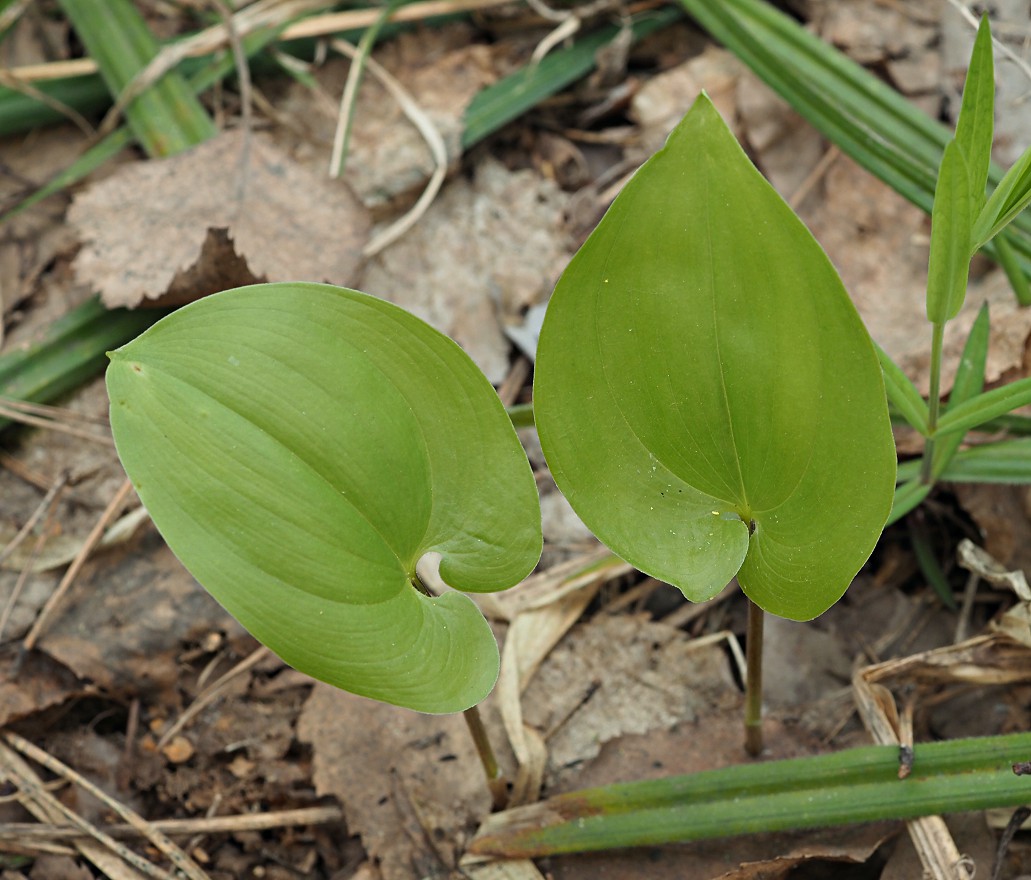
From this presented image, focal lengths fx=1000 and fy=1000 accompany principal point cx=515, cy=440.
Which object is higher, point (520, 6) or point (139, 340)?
point (139, 340)

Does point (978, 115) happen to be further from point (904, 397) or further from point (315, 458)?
point (315, 458)

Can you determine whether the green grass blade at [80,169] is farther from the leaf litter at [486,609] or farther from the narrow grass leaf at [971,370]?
the narrow grass leaf at [971,370]

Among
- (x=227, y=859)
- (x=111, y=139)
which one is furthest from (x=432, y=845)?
(x=111, y=139)

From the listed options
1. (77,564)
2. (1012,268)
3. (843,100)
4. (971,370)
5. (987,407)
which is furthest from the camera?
(843,100)

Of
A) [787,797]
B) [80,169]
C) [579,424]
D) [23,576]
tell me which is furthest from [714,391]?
[80,169]

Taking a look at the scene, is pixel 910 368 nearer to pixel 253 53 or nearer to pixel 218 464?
pixel 218 464

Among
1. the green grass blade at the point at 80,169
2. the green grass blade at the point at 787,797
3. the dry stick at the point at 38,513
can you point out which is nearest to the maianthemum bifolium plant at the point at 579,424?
the green grass blade at the point at 787,797
